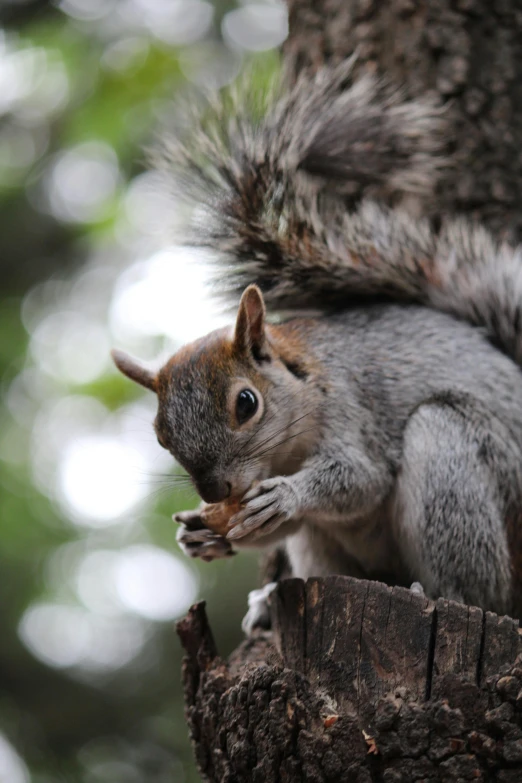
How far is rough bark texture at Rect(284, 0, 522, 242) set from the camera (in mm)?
2848

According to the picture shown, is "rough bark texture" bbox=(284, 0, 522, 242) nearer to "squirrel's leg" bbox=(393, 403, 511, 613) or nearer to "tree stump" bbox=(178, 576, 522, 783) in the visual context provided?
"squirrel's leg" bbox=(393, 403, 511, 613)

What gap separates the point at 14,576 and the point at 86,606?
459 mm

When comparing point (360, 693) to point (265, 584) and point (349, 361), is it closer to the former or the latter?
point (349, 361)

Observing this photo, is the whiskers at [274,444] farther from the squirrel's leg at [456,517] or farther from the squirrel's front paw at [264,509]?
the squirrel's leg at [456,517]

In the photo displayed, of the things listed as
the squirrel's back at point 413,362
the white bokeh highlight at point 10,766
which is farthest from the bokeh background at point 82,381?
the squirrel's back at point 413,362

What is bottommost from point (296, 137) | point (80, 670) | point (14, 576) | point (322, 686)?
point (80, 670)

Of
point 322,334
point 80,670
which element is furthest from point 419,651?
point 80,670

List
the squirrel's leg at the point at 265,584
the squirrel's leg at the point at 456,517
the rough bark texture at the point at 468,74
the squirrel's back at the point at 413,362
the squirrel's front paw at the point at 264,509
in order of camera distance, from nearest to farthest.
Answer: the squirrel's front paw at the point at 264,509 < the squirrel's leg at the point at 456,517 < the squirrel's back at the point at 413,362 < the squirrel's leg at the point at 265,584 < the rough bark texture at the point at 468,74

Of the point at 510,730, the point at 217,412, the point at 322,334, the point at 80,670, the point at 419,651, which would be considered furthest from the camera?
the point at 80,670

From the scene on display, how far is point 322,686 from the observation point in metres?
1.82

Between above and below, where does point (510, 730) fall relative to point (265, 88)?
below

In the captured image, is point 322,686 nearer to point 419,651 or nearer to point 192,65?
point 419,651

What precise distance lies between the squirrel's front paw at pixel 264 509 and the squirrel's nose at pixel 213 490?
0.05 metres

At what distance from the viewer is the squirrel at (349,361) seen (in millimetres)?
2168
